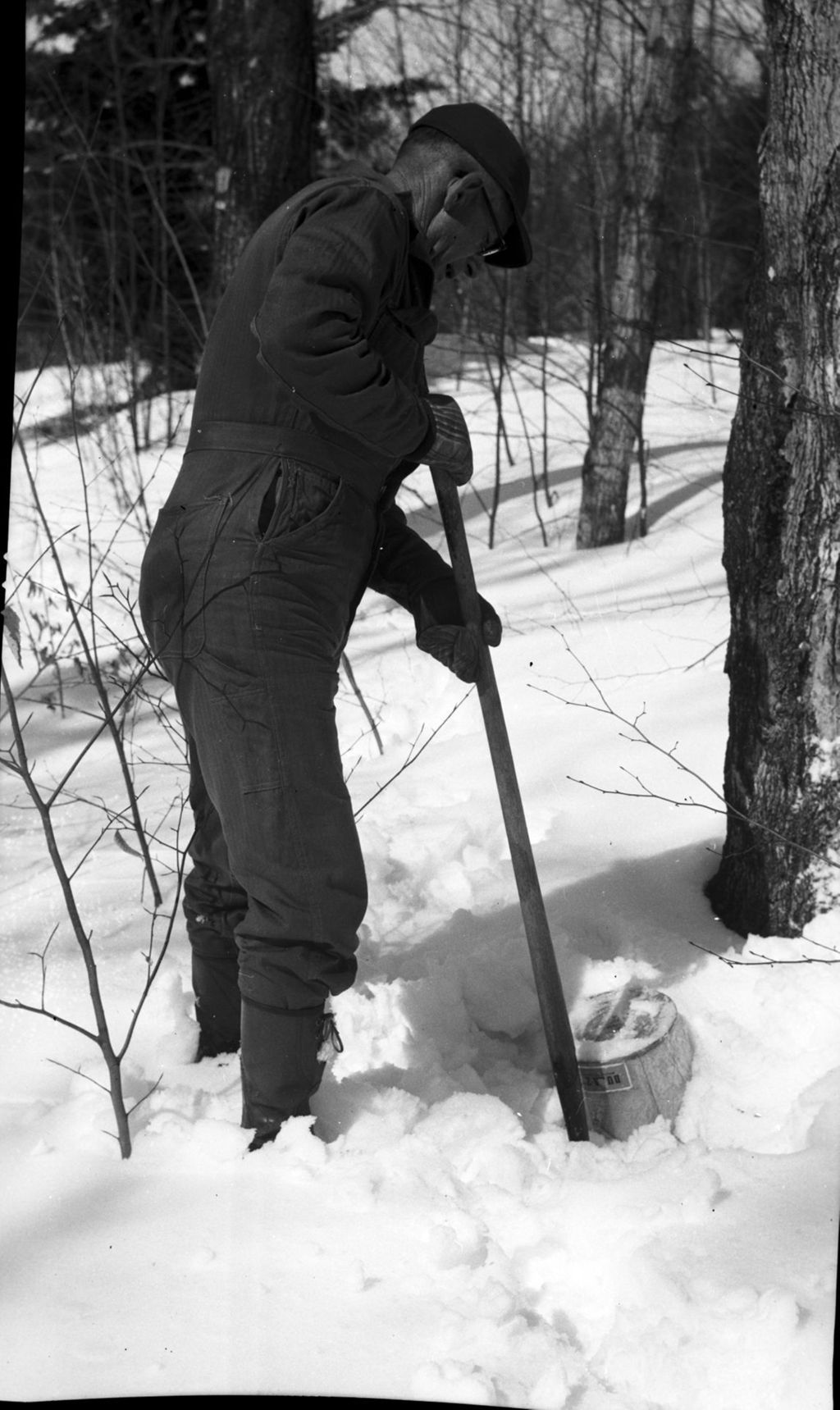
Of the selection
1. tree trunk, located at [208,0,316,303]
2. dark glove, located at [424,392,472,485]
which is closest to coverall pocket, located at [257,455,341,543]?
dark glove, located at [424,392,472,485]

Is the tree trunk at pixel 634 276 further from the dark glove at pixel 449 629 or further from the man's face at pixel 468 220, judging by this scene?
the man's face at pixel 468 220

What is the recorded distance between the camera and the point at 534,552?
3.61 metres

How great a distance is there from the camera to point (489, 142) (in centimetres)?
167

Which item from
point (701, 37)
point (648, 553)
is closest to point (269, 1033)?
point (648, 553)

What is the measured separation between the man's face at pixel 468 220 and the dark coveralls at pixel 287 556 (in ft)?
0.10

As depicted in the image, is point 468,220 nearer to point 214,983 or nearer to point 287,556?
point 287,556

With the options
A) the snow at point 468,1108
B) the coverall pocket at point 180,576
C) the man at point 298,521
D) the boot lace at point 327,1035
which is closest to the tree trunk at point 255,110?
the snow at point 468,1108

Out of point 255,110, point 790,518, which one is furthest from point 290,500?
point 255,110

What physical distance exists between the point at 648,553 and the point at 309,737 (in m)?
2.36

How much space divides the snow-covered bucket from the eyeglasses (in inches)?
54.1

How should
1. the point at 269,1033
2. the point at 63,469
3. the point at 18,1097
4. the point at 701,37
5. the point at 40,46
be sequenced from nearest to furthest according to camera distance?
the point at 269,1033 < the point at 18,1097 < the point at 40,46 < the point at 63,469 < the point at 701,37

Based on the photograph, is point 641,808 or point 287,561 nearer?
point 287,561

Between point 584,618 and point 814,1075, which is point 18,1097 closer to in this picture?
point 814,1075

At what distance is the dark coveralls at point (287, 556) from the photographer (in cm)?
162
